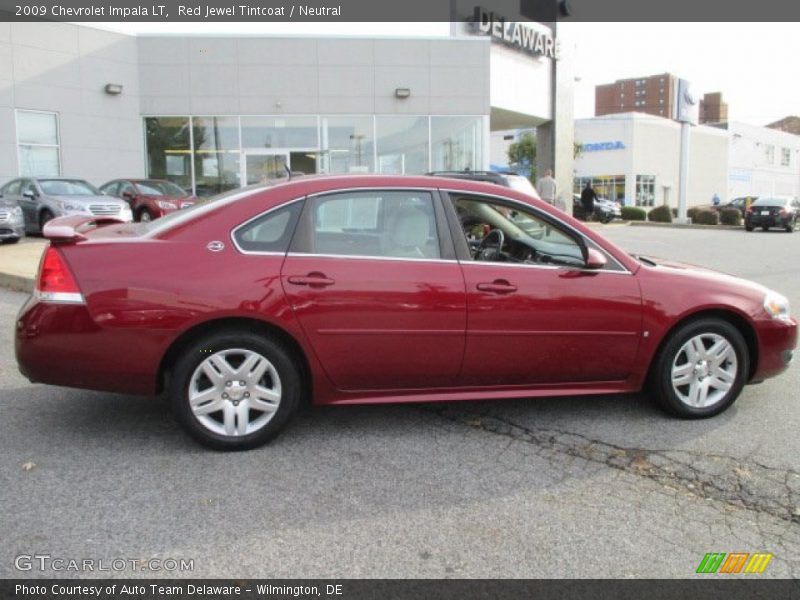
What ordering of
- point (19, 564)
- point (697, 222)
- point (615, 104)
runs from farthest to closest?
1. point (615, 104)
2. point (697, 222)
3. point (19, 564)

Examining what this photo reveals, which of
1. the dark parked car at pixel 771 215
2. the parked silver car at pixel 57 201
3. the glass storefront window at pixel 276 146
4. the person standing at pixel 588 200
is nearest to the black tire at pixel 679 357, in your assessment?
the parked silver car at pixel 57 201

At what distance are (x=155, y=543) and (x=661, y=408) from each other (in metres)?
3.21

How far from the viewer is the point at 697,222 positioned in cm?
3225

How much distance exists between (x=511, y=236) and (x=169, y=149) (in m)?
19.2

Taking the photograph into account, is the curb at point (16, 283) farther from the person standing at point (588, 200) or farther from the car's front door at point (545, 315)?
the person standing at point (588, 200)

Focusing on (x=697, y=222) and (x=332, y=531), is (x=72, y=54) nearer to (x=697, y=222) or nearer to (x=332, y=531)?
(x=332, y=531)

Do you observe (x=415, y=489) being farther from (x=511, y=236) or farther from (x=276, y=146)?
(x=276, y=146)

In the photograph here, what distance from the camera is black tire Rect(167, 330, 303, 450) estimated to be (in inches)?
152

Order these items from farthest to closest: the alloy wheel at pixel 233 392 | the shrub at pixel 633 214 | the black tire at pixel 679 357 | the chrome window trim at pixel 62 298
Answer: the shrub at pixel 633 214, the black tire at pixel 679 357, the alloy wheel at pixel 233 392, the chrome window trim at pixel 62 298

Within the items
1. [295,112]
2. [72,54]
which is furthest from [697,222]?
[72,54]

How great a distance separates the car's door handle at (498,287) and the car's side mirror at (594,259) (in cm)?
50

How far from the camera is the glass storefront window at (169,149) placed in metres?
21.7

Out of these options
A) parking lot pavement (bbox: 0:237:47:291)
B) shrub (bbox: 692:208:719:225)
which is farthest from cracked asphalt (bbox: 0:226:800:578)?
shrub (bbox: 692:208:719:225)

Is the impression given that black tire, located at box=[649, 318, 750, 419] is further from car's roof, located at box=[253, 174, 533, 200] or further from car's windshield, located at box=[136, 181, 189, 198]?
car's windshield, located at box=[136, 181, 189, 198]
